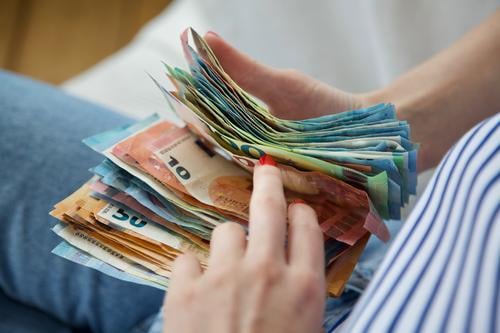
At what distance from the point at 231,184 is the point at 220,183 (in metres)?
0.01

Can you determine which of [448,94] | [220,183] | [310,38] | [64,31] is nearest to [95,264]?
[220,183]

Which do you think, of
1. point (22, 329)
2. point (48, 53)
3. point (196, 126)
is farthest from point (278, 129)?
point (48, 53)

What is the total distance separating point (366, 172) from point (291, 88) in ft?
0.58

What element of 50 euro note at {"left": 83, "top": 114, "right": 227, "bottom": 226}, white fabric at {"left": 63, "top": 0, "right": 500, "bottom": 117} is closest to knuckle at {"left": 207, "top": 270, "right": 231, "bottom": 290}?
50 euro note at {"left": 83, "top": 114, "right": 227, "bottom": 226}

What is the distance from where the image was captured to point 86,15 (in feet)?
5.82

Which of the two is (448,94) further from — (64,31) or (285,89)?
(64,31)

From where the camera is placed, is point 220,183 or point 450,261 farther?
point 220,183

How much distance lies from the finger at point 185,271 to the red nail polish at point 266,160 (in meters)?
0.09

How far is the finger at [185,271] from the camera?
397mm

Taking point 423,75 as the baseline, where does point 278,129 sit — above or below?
below

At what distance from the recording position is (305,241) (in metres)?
0.40

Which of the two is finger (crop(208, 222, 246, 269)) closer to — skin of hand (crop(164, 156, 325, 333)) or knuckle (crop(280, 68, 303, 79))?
skin of hand (crop(164, 156, 325, 333))

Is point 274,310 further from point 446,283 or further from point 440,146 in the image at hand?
point 440,146

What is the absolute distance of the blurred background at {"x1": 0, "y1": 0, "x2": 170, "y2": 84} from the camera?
1.67 m
